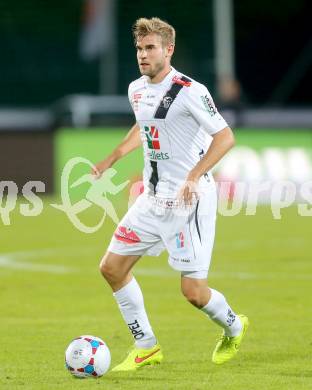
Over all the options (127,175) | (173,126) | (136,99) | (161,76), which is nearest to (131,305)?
(173,126)

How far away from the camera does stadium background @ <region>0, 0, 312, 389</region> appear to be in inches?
382

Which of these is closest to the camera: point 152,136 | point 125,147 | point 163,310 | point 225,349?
point 152,136

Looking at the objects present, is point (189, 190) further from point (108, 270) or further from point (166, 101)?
point (108, 270)

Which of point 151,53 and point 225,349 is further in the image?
point 225,349

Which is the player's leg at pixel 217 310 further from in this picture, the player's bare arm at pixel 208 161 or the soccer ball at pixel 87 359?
the soccer ball at pixel 87 359

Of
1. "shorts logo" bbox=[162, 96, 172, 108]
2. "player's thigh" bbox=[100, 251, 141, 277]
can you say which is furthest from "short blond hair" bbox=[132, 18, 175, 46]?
"player's thigh" bbox=[100, 251, 141, 277]

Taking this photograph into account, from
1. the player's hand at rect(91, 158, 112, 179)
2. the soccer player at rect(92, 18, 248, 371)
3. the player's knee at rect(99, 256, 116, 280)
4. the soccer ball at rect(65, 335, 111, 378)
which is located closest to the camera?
the soccer ball at rect(65, 335, 111, 378)

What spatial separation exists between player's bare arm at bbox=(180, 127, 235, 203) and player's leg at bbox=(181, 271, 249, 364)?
663mm

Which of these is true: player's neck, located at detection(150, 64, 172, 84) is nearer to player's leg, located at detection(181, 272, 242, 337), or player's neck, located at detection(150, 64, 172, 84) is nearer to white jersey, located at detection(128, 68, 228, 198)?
white jersey, located at detection(128, 68, 228, 198)

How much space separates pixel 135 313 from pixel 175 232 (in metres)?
0.66

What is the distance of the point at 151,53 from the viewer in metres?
8.90

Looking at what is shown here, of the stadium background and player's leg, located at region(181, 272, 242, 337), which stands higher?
player's leg, located at region(181, 272, 242, 337)

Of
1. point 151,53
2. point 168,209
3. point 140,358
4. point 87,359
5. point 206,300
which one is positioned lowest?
point 140,358

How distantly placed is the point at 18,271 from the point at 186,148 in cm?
637
